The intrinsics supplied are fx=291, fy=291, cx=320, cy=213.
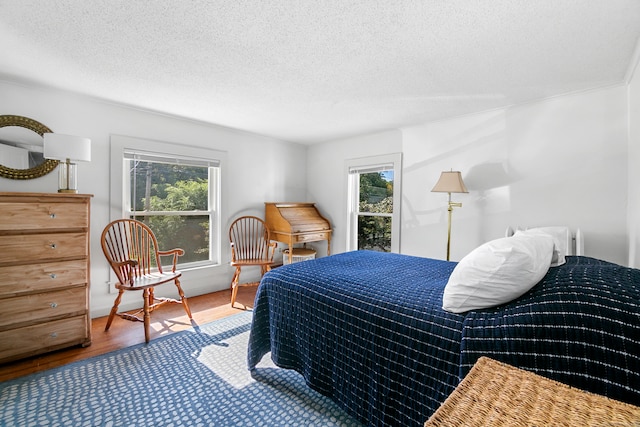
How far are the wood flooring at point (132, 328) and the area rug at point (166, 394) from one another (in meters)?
0.14

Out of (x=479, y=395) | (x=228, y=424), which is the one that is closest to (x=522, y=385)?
(x=479, y=395)

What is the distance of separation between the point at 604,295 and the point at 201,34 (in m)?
2.38

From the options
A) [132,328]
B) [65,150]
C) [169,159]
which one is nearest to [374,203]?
[169,159]

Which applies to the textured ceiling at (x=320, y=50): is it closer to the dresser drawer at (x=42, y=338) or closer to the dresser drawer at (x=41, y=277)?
the dresser drawer at (x=41, y=277)

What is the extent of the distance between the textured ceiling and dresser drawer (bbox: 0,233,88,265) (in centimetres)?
→ 134

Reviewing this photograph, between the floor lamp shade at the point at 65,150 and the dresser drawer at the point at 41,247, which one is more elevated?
the floor lamp shade at the point at 65,150

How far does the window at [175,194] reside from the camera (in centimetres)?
334

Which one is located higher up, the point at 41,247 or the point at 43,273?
the point at 41,247

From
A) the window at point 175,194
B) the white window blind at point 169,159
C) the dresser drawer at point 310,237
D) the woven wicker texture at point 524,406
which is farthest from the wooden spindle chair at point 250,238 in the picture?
the woven wicker texture at point 524,406

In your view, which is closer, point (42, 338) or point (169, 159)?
point (42, 338)

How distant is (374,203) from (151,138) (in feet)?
10.00

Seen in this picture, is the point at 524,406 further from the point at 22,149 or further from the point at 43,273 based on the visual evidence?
the point at 22,149

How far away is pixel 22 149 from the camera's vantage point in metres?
2.64

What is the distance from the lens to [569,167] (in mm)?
2660
